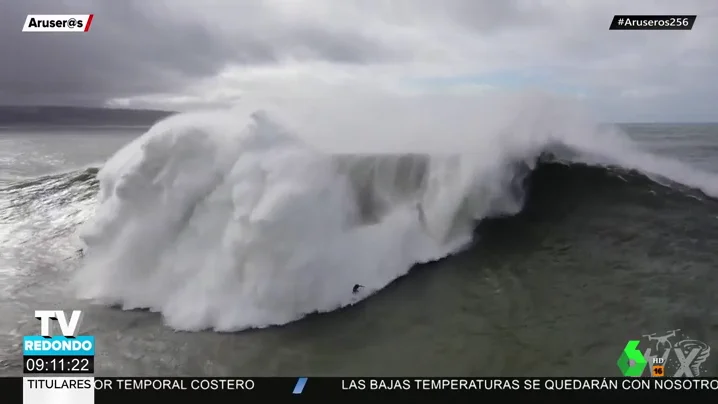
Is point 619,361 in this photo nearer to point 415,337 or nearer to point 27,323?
point 415,337

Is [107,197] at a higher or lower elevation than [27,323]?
higher

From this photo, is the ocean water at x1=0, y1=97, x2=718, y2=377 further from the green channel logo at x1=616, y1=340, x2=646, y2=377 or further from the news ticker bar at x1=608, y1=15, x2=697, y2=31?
the news ticker bar at x1=608, y1=15, x2=697, y2=31

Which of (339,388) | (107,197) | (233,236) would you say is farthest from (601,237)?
(107,197)

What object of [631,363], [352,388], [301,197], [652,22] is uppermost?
[652,22]

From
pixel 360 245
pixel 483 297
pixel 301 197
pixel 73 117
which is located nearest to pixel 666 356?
pixel 483 297

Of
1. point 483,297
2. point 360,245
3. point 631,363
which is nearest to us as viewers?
point 631,363

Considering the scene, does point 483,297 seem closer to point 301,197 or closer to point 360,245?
point 360,245
